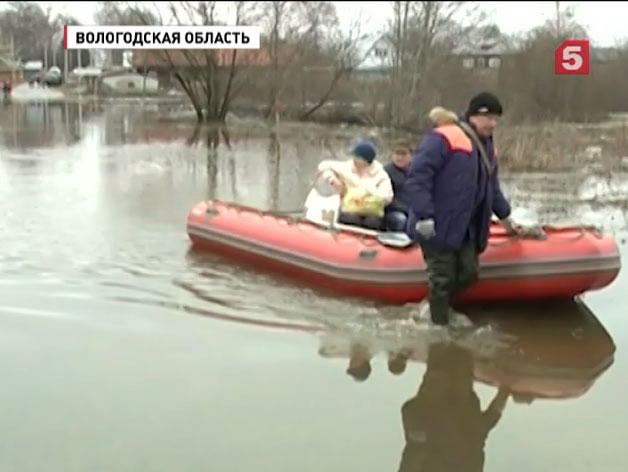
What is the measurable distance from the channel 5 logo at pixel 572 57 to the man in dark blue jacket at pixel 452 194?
1574 centimetres

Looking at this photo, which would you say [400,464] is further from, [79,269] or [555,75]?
[555,75]

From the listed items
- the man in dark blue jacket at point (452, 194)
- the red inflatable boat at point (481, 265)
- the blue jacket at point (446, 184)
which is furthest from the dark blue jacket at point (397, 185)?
the blue jacket at point (446, 184)

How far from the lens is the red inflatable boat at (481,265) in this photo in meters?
6.51

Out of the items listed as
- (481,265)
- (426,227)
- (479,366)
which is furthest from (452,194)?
(479,366)

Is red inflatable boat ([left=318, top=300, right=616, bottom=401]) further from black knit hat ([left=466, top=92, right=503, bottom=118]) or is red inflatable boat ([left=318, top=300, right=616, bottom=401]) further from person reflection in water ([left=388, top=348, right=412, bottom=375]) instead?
black knit hat ([left=466, top=92, right=503, bottom=118])

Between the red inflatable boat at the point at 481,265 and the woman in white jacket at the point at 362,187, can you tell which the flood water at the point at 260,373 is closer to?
the red inflatable boat at the point at 481,265

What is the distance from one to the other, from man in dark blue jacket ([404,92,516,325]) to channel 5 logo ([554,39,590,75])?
51.7 feet

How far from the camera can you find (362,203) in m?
7.83

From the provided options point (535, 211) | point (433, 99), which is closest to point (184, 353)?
point (535, 211)

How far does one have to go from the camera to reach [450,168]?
226 inches

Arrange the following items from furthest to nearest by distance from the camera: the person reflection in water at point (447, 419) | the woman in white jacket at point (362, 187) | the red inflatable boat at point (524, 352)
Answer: the woman in white jacket at point (362, 187), the red inflatable boat at point (524, 352), the person reflection in water at point (447, 419)

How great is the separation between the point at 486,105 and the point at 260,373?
2.25 m

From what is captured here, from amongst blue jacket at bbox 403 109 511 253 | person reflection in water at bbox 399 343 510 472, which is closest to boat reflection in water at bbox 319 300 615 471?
person reflection in water at bbox 399 343 510 472

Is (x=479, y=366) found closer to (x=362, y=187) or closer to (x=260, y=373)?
(x=260, y=373)
